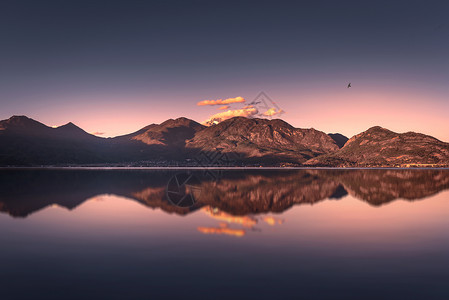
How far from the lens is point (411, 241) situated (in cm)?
2798

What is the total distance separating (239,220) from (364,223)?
1495 cm

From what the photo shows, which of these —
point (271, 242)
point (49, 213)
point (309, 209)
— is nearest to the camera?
point (271, 242)

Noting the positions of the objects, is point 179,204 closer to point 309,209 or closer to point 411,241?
point 309,209

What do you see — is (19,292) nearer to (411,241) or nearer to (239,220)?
(239,220)

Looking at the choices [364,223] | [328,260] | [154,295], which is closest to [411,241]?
[364,223]

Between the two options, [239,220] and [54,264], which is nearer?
[54,264]

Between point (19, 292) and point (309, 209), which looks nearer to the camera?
point (19, 292)

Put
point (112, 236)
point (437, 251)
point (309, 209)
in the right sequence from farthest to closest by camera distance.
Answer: point (309, 209)
point (112, 236)
point (437, 251)

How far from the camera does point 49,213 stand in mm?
43469

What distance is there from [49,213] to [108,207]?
30.7 ft

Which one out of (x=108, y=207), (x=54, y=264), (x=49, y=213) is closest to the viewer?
(x=54, y=264)

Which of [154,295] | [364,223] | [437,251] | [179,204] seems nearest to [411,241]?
[437,251]

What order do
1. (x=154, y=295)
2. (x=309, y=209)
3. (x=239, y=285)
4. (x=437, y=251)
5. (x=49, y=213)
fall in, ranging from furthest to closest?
(x=309, y=209) < (x=49, y=213) < (x=437, y=251) < (x=239, y=285) < (x=154, y=295)

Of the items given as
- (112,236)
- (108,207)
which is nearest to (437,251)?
(112,236)
